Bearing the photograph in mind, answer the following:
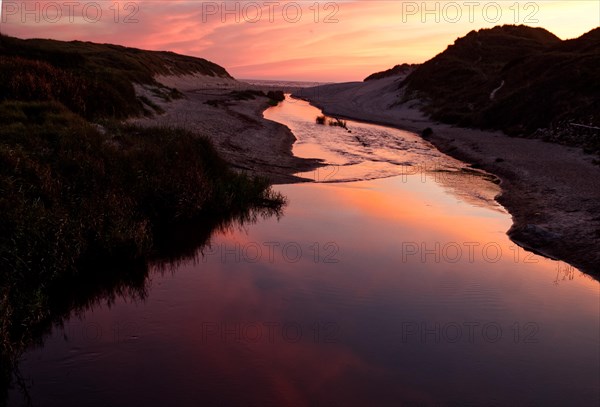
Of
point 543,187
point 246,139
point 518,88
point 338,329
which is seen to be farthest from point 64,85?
point 518,88

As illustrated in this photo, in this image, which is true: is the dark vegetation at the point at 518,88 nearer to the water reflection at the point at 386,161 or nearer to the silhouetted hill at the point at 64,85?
the water reflection at the point at 386,161

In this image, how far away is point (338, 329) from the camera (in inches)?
340

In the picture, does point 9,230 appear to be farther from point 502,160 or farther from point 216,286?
point 502,160

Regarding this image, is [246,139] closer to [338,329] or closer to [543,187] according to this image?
[543,187]

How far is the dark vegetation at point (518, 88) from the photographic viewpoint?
3475 cm

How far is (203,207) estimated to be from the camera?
49.6ft

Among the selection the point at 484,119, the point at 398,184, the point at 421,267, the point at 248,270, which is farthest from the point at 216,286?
the point at 484,119

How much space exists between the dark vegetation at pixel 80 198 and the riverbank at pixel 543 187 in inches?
317

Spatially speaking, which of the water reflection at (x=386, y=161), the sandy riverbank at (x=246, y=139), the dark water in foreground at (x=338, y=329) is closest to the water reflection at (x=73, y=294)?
the dark water in foreground at (x=338, y=329)

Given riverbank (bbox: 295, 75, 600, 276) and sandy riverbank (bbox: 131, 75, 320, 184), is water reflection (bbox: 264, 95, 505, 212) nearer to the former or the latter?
riverbank (bbox: 295, 75, 600, 276)

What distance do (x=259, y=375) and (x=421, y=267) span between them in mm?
5886

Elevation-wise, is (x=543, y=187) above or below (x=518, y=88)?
below

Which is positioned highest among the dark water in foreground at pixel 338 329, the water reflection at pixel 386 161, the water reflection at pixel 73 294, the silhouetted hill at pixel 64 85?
the silhouetted hill at pixel 64 85

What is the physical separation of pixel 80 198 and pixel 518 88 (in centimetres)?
4527
